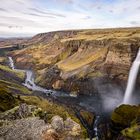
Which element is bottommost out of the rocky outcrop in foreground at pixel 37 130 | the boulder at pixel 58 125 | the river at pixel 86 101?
the river at pixel 86 101

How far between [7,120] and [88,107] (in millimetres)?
42619

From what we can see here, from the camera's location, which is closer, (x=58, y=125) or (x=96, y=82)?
(x=58, y=125)

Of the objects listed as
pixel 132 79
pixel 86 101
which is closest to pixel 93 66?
pixel 132 79

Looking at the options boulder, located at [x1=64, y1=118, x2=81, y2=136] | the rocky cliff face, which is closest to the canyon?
the rocky cliff face

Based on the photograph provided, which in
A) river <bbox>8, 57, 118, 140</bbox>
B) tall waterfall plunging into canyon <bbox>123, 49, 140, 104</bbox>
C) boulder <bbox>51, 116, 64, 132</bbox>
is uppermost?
boulder <bbox>51, 116, 64, 132</bbox>

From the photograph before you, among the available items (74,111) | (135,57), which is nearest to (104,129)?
(74,111)

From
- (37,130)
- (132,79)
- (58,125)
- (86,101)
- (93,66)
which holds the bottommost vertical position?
(86,101)

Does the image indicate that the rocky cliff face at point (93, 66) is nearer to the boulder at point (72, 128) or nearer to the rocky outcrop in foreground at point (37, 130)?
the boulder at point (72, 128)

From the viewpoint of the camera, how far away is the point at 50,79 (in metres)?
91.7

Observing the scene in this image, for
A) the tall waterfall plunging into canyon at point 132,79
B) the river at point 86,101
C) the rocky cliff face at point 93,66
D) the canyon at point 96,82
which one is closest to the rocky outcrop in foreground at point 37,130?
the canyon at point 96,82

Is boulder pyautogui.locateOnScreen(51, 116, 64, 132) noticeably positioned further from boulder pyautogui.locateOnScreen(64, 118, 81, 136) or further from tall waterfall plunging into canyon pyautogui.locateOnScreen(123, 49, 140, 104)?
tall waterfall plunging into canyon pyautogui.locateOnScreen(123, 49, 140, 104)

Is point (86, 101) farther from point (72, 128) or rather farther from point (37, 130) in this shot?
point (37, 130)

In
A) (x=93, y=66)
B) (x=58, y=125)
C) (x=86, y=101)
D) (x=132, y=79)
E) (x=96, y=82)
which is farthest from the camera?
(x=93, y=66)

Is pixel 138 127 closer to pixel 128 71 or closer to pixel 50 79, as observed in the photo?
pixel 128 71
